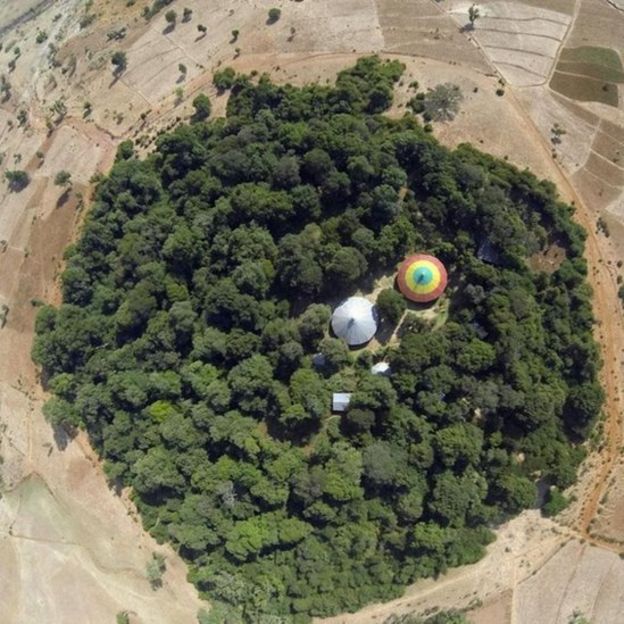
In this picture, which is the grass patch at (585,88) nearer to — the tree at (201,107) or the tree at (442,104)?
the tree at (442,104)

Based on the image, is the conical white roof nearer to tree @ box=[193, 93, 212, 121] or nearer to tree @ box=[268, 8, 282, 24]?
tree @ box=[193, 93, 212, 121]

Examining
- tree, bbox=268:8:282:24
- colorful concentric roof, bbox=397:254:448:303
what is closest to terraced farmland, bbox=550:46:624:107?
colorful concentric roof, bbox=397:254:448:303

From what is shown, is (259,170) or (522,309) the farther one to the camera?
(259,170)

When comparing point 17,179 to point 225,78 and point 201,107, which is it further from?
point 225,78

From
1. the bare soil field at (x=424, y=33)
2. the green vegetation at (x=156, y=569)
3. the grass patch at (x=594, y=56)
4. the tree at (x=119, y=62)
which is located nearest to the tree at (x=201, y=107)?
the tree at (x=119, y=62)

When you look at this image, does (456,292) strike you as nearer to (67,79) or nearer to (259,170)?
(259,170)

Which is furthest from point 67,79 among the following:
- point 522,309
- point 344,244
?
point 522,309

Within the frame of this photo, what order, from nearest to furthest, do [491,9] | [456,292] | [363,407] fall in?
[363,407], [456,292], [491,9]

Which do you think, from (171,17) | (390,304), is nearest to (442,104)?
(390,304)
